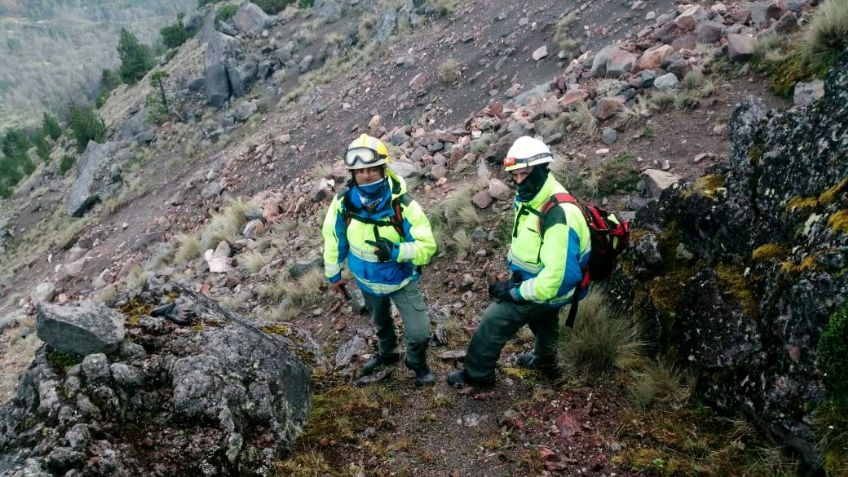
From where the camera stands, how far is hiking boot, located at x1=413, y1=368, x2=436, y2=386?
4359mm

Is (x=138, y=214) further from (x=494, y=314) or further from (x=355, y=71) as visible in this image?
(x=494, y=314)

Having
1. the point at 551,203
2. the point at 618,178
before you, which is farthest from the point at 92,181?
the point at 551,203

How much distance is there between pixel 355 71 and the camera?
18.6 metres

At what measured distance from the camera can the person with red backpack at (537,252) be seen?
3.23 m

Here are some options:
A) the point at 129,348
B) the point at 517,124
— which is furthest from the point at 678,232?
the point at 517,124

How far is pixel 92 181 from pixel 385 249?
78.1 feet

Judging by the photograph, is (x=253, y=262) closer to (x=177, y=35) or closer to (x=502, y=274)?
(x=502, y=274)

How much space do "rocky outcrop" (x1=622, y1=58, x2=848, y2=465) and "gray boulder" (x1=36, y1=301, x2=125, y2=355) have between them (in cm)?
397

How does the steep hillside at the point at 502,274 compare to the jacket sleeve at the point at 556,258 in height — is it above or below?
below

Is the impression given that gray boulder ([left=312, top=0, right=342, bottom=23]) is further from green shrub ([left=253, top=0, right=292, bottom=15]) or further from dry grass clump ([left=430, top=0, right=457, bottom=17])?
dry grass clump ([left=430, top=0, right=457, bottom=17])

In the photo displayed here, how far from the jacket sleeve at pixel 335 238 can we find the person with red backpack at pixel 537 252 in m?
1.22

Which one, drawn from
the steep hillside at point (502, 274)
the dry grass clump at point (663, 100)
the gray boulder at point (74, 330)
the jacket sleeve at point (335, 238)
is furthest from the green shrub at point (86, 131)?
the jacket sleeve at point (335, 238)

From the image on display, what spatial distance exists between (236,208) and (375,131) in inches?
160

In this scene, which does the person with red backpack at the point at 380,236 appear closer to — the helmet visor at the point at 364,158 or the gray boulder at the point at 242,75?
the helmet visor at the point at 364,158
